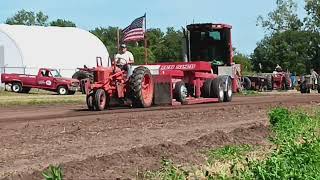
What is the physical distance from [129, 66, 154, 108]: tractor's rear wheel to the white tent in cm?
3692

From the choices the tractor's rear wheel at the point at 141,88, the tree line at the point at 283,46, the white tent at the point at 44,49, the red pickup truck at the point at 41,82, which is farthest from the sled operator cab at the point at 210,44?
the tree line at the point at 283,46

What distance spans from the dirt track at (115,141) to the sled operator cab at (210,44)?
9.71 meters

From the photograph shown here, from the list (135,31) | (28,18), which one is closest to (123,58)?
(135,31)

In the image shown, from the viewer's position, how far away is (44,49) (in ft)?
212

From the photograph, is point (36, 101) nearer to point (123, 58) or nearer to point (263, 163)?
point (123, 58)

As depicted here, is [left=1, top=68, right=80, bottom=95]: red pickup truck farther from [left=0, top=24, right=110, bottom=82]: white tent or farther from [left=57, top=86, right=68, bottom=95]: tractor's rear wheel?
[left=0, top=24, right=110, bottom=82]: white tent

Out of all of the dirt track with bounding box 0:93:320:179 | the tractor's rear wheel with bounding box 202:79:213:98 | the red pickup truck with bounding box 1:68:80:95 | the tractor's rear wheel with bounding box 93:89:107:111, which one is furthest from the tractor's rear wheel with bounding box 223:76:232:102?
the red pickup truck with bounding box 1:68:80:95

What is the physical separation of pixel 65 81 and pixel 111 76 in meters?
26.6

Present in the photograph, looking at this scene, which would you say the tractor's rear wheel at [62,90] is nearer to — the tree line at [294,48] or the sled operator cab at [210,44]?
the sled operator cab at [210,44]

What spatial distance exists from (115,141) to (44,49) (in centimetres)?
5498

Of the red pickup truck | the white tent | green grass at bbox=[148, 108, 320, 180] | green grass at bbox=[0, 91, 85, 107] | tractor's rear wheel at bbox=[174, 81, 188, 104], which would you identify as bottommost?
green grass at bbox=[148, 108, 320, 180]

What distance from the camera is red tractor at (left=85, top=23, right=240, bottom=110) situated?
64.7ft

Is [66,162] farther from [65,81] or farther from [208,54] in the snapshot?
[65,81]

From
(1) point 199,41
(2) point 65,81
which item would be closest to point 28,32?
(2) point 65,81
